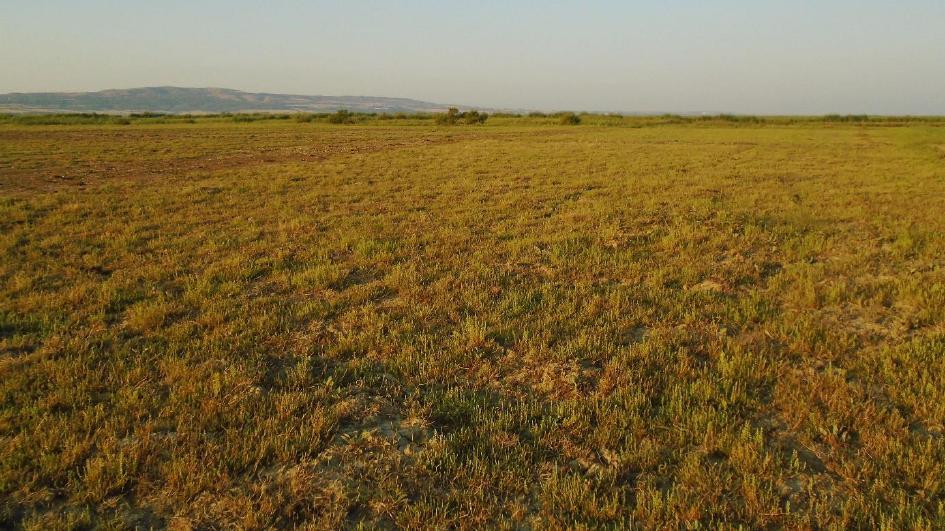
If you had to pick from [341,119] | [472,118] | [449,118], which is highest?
[472,118]

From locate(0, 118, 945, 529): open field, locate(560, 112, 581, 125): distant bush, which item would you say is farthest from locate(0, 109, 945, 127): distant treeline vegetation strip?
locate(0, 118, 945, 529): open field

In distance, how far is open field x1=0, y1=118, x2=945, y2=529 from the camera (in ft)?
12.2

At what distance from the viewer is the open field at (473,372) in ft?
12.2

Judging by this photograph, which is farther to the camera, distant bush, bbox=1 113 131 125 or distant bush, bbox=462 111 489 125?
distant bush, bbox=462 111 489 125

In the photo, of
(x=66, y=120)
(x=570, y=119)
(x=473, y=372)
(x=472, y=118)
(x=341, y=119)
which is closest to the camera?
(x=473, y=372)

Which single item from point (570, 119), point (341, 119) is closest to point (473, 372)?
point (570, 119)

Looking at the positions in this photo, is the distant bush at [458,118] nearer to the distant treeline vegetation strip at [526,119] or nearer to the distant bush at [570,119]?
the distant treeline vegetation strip at [526,119]

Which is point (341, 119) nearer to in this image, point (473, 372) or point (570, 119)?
point (570, 119)

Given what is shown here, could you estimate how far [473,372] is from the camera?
18.4 feet

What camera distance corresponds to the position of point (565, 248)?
10680mm

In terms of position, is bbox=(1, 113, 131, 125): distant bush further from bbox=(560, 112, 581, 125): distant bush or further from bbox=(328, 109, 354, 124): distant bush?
bbox=(560, 112, 581, 125): distant bush

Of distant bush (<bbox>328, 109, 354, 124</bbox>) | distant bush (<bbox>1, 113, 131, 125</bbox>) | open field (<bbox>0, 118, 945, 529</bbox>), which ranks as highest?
distant bush (<bbox>328, 109, 354, 124</bbox>)

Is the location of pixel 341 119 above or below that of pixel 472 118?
below

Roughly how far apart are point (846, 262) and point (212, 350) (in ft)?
34.6
